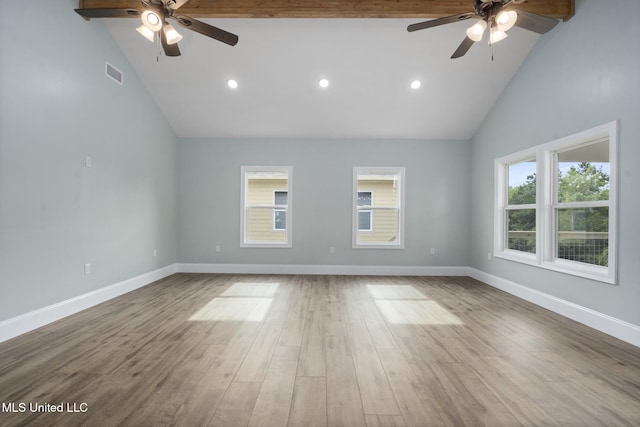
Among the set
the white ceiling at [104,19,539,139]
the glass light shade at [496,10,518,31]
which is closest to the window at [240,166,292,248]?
the white ceiling at [104,19,539,139]

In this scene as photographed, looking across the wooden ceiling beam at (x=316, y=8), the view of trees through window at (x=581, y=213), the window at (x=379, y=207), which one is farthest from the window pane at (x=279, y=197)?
the view of trees through window at (x=581, y=213)

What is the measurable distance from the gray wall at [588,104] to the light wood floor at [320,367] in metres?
0.47

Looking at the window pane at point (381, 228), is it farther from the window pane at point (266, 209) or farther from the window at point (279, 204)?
the window at point (279, 204)

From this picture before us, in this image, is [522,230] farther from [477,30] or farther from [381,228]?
[381,228]

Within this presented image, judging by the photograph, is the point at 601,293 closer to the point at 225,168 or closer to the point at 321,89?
the point at 321,89

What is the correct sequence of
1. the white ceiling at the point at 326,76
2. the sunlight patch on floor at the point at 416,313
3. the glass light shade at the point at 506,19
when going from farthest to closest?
the white ceiling at the point at 326,76, the sunlight patch on floor at the point at 416,313, the glass light shade at the point at 506,19

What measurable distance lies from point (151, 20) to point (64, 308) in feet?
10.3

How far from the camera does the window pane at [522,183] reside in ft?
14.5

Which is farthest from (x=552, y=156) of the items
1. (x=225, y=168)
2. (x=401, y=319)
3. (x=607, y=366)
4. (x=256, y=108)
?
(x=225, y=168)

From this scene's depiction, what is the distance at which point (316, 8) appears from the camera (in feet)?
12.1

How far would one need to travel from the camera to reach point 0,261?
8.69ft

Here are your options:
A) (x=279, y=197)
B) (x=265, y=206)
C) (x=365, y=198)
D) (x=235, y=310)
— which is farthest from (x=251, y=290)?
A: (x=365, y=198)

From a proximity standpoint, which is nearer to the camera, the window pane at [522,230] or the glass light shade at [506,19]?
the glass light shade at [506,19]

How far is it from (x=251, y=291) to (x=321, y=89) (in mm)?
3414
